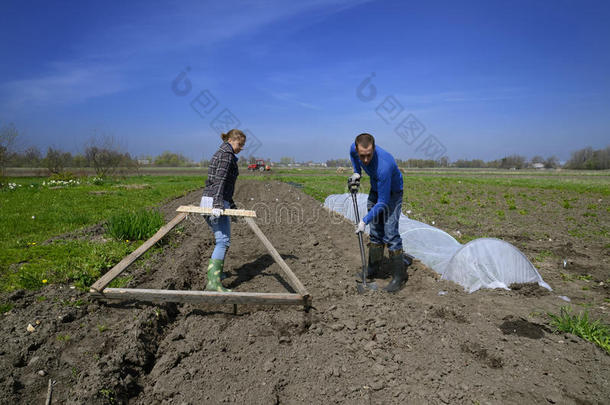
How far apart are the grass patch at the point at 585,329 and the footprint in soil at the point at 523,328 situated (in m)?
0.14

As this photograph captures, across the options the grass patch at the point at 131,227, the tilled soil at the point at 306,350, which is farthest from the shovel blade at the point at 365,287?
the grass patch at the point at 131,227

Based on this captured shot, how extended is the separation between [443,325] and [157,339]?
9.20ft

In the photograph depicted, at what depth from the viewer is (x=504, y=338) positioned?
3.04m

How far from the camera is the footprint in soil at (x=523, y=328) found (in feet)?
10.1

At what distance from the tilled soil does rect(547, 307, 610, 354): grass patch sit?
102 mm

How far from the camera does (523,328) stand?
318cm

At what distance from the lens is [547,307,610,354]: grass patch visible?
285 centimetres

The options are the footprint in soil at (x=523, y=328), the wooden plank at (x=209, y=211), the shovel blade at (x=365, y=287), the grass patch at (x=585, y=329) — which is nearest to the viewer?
the grass patch at (x=585, y=329)

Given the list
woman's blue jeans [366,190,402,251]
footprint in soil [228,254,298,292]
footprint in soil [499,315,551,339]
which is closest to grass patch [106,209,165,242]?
footprint in soil [228,254,298,292]

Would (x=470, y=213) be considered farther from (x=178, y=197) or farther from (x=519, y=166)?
(x=519, y=166)

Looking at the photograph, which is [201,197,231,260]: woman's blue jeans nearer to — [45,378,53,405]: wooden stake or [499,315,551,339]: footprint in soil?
[45,378,53,405]: wooden stake

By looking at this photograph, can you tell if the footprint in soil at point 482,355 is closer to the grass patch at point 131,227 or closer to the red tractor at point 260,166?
the grass patch at point 131,227

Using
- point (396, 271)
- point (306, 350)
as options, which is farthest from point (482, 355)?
point (396, 271)

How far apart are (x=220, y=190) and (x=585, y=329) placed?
385 centimetres
